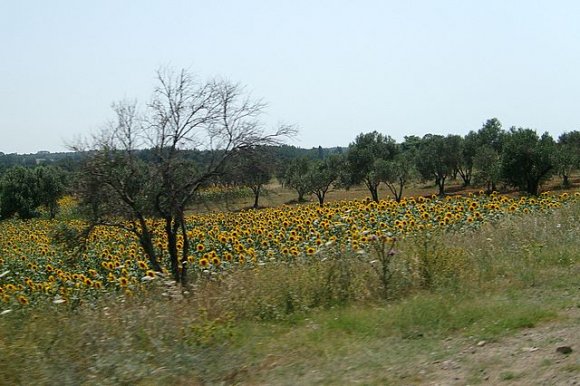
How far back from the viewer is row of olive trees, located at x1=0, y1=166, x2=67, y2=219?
188ft

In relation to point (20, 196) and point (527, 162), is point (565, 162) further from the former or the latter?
point (20, 196)

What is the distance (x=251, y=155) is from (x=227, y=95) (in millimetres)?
1542

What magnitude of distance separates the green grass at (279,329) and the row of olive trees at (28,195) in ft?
174

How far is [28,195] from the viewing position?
191ft

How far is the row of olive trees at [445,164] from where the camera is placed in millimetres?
49969

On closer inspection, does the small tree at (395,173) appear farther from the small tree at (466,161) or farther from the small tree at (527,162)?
the small tree at (466,161)

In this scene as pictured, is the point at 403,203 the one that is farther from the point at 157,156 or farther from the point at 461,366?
the point at 461,366

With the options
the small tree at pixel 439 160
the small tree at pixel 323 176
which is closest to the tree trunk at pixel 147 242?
the small tree at pixel 323 176

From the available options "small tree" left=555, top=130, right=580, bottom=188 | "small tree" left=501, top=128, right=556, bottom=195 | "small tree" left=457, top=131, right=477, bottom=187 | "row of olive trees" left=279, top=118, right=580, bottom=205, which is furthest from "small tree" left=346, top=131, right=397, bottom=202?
"small tree" left=555, top=130, right=580, bottom=188

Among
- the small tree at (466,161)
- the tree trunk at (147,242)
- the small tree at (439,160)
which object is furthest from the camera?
the small tree at (466,161)

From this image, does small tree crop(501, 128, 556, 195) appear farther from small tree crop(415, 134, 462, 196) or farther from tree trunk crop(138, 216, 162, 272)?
tree trunk crop(138, 216, 162, 272)

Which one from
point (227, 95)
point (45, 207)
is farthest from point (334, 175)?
point (227, 95)

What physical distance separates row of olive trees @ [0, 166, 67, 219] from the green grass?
52.9 metres

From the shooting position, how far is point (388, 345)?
5.90m
